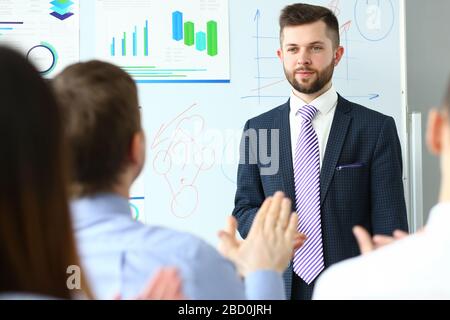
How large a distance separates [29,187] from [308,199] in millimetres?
1768

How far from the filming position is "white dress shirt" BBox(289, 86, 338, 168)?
2.41 meters

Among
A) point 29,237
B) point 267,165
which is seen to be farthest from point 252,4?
point 29,237

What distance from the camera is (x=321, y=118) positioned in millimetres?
2426

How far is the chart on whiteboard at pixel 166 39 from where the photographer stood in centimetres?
271

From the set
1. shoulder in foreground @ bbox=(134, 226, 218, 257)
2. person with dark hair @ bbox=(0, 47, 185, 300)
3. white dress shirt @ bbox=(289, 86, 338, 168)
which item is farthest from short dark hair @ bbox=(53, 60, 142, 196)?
white dress shirt @ bbox=(289, 86, 338, 168)

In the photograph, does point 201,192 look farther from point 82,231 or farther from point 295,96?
point 82,231

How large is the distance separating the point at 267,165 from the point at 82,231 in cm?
150

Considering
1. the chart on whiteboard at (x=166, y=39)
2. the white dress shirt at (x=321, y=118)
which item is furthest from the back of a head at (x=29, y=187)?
the chart on whiteboard at (x=166, y=39)

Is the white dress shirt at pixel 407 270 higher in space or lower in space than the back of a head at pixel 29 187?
lower

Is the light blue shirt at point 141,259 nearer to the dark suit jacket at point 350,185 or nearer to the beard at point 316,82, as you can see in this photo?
the dark suit jacket at point 350,185

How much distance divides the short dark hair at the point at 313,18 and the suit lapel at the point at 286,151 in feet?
1.02

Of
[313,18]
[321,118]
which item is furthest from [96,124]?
[313,18]

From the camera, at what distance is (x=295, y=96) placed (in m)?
2.50

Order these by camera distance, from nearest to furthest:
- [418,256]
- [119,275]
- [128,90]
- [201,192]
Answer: [418,256] → [119,275] → [128,90] → [201,192]
